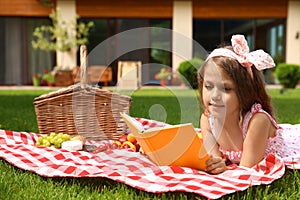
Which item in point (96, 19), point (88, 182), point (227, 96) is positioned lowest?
point (88, 182)

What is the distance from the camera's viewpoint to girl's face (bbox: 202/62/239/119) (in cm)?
257

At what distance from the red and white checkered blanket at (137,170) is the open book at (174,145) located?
0.21 feet

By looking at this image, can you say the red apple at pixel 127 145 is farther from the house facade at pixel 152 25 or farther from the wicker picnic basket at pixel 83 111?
the house facade at pixel 152 25

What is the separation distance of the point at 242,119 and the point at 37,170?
116 centimetres

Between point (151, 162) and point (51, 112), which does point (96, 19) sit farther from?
point (151, 162)

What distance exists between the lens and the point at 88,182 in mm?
2400

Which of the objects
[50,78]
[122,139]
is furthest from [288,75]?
[122,139]

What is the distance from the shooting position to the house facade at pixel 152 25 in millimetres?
15336

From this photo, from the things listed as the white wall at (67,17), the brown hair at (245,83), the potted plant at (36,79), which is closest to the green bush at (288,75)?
the white wall at (67,17)

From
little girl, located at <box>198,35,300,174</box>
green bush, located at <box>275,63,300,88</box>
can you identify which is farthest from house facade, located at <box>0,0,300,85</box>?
little girl, located at <box>198,35,300,174</box>

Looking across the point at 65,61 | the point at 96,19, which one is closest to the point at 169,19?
the point at 96,19

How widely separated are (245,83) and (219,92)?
16cm

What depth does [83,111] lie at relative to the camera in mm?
3734

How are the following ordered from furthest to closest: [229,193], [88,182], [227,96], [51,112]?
[51,112], [227,96], [88,182], [229,193]
